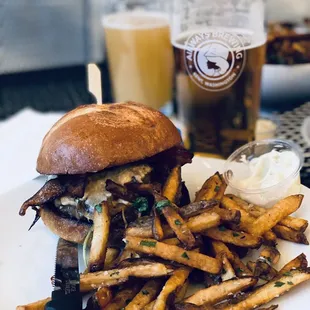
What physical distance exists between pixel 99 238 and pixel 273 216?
567mm

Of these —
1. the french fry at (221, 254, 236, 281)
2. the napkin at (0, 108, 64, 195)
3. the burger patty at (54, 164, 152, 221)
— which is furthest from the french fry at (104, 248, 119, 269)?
the napkin at (0, 108, 64, 195)

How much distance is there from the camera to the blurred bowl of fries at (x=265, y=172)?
187 cm

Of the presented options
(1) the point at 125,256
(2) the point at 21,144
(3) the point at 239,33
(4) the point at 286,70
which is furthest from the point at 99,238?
(4) the point at 286,70

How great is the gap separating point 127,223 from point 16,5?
113 inches

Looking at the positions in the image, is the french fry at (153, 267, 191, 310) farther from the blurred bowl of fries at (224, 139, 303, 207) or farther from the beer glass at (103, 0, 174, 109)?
the beer glass at (103, 0, 174, 109)

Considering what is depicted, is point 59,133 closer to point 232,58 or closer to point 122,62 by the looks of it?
point 232,58

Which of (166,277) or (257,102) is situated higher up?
(257,102)

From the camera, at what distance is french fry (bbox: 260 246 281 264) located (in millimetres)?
1598

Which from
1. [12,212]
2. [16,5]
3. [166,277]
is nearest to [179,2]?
[12,212]

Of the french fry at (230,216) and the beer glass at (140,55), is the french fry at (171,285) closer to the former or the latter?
the french fry at (230,216)

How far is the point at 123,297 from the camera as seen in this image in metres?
1.49

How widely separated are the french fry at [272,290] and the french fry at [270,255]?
0.46 ft

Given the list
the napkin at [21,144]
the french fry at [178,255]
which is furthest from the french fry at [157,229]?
the napkin at [21,144]

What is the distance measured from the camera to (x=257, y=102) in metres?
2.64
